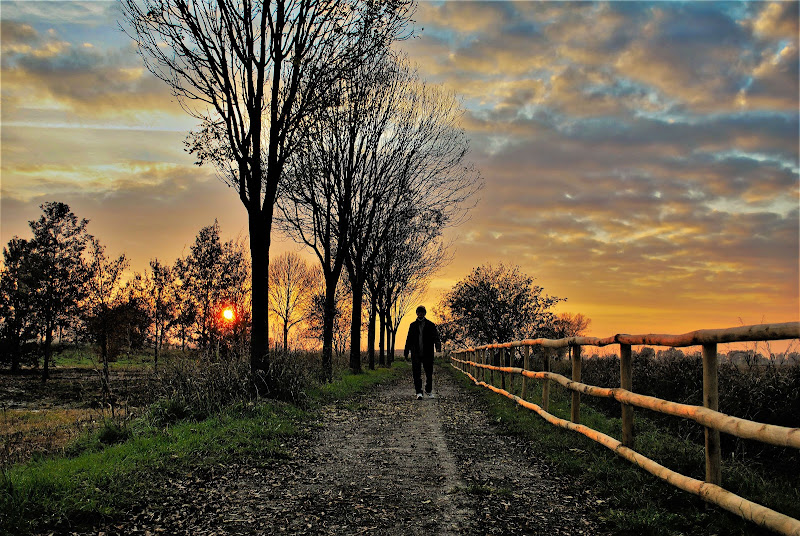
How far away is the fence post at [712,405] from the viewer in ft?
16.6

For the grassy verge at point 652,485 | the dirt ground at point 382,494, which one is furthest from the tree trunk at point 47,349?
the grassy verge at point 652,485

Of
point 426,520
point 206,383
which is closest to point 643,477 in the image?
point 426,520

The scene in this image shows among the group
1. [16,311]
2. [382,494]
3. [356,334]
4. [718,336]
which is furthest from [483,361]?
[16,311]

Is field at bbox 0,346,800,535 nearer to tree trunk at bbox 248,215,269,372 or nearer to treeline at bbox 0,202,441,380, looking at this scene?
tree trunk at bbox 248,215,269,372

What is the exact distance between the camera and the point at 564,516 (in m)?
5.31

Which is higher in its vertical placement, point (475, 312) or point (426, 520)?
→ point (475, 312)

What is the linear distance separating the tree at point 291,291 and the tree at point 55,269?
61.4 ft

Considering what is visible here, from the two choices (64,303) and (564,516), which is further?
(64,303)

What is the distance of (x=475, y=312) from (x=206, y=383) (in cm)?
2664

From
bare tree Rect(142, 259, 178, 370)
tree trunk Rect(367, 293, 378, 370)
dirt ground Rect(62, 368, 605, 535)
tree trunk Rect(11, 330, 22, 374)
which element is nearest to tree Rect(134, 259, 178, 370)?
bare tree Rect(142, 259, 178, 370)

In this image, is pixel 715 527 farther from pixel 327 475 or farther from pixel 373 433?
pixel 373 433

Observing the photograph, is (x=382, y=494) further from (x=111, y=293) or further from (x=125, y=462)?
(x=111, y=293)

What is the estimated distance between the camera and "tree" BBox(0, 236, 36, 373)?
1558 inches

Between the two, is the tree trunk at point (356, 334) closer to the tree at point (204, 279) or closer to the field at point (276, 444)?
the field at point (276, 444)
